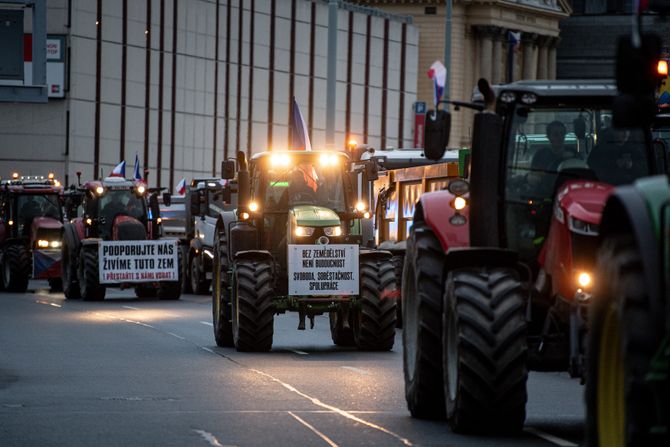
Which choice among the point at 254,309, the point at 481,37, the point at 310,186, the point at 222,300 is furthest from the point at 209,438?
the point at 481,37

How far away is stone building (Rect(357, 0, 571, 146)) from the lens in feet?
406

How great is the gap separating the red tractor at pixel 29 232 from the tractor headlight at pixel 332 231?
2215 cm

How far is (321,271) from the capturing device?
23.1 metres

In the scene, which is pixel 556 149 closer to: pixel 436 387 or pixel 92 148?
pixel 436 387

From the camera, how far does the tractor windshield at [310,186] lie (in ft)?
78.2

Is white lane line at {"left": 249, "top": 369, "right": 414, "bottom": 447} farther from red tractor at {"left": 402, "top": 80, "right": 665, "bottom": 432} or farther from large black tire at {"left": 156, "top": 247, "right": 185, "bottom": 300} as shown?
large black tire at {"left": 156, "top": 247, "right": 185, "bottom": 300}

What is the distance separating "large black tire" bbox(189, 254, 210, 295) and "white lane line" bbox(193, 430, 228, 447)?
31.6 m

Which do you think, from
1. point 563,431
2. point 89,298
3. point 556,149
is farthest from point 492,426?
point 89,298

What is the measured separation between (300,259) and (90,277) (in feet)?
56.3

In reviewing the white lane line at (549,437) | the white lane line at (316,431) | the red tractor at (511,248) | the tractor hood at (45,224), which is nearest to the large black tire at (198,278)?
the tractor hood at (45,224)

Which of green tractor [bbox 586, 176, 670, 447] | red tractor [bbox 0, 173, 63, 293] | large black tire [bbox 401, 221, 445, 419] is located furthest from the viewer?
red tractor [bbox 0, 173, 63, 293]

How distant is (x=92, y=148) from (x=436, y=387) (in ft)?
247

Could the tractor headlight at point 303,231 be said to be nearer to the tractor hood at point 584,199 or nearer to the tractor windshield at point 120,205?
the tractor hood at point 584,199

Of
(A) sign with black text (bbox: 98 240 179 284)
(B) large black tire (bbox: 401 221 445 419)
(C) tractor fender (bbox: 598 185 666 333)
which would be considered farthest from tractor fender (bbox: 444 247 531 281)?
(A) sign with black text (bbox: 98 240 179 284)
